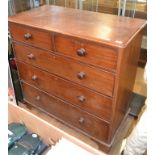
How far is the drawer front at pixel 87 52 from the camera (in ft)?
3.41

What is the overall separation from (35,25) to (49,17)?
6.5 inches

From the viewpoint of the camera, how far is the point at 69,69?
127 centimetres

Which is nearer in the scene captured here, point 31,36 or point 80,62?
point 80,62

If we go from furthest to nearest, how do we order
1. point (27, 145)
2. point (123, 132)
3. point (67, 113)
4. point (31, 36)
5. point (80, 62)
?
1. point (123, 132)
2. point (67, 113)
3. point (31, 36)
4. point (80, 62)
5. point (27, 145)

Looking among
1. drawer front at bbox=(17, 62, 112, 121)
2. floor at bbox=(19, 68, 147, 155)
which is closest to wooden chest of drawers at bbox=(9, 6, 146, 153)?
drawer front at bbox=(17, 62, 112, 121)

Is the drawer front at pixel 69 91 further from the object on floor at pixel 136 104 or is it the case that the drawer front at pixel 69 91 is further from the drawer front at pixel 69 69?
the object on floor at pixel 136 104

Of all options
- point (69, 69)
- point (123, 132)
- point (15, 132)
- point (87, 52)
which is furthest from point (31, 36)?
point (123, 132)

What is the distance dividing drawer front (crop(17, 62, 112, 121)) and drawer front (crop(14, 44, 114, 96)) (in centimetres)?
5

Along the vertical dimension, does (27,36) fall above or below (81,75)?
above

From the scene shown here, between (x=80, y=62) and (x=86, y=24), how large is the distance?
0.25 meters

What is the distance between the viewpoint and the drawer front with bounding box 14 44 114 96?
114 cm

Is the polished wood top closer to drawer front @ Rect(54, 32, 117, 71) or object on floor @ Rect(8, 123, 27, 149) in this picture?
drawer front @ Rect(54, 32, 117, 71)

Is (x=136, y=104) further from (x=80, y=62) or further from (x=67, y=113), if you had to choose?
(x=80, y=62)
